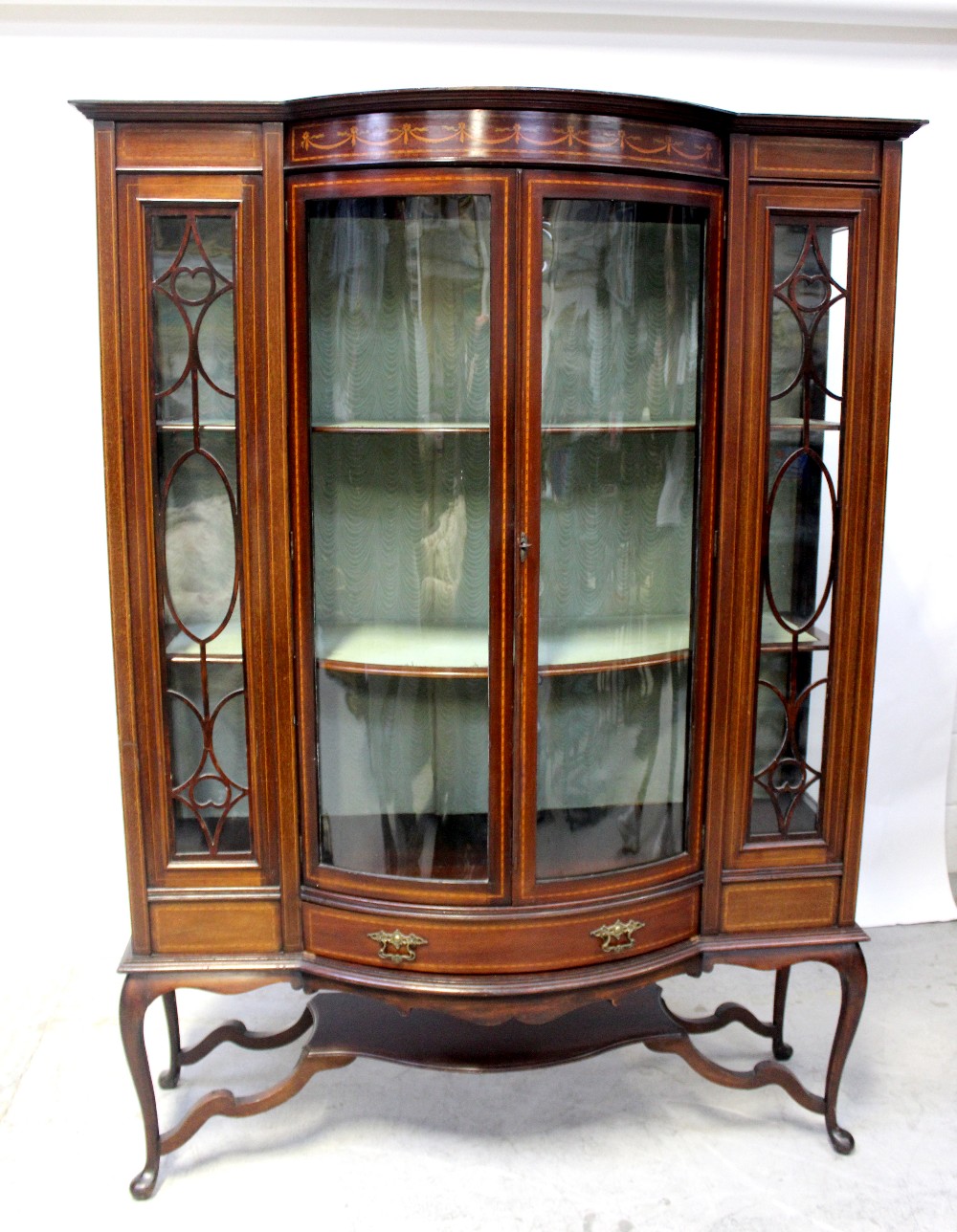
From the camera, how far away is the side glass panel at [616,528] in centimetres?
168

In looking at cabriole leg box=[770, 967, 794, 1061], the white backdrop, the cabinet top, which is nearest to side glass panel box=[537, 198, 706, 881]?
the cabinet top

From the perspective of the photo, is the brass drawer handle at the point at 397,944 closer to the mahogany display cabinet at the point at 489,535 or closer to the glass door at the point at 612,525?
the mahogany display cabinet at the point at 489,535

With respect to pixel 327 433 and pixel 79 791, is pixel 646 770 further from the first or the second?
pixel 79 791

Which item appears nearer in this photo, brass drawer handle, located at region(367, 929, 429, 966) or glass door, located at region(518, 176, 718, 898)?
glass door, located at region(518, 176, 718, 898)

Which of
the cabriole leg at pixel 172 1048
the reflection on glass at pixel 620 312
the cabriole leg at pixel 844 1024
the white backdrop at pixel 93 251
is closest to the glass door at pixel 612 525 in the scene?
the reflection on glass at pixel 620 312

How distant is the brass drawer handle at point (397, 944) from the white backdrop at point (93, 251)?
1032 millimetres

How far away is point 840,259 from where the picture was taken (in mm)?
1755

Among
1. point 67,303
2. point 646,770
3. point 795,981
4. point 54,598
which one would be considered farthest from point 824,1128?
point 67,303

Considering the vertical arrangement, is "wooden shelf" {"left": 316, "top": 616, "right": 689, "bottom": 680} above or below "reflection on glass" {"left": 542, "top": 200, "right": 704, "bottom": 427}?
below

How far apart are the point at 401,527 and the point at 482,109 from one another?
0.56m

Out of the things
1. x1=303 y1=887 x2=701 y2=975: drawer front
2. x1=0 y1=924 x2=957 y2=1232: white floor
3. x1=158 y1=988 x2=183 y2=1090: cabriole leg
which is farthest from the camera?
x1=158 y1=988 x2=183 y2=1090: cabriole leg

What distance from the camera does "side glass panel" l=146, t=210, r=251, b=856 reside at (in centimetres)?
168

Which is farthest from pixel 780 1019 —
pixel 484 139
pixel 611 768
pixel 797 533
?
pixel 484 139

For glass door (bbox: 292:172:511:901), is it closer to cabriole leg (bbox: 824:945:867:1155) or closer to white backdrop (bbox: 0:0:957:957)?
cabriole leg (bbox: 824:945:867:1155)
